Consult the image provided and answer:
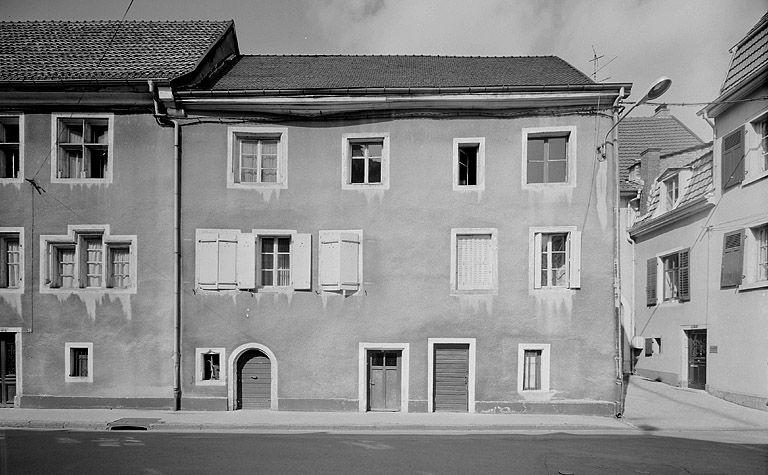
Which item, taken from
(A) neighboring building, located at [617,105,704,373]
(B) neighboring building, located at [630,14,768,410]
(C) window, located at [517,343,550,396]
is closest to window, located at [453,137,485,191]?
(C) window, located at [517,343,550,396]

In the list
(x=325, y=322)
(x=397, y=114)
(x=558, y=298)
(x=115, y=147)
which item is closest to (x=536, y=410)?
(x=558, y=298)

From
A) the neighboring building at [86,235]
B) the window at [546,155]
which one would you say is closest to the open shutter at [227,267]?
the neighboring building at [86,235]

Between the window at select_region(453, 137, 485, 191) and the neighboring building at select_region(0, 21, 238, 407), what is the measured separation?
7.58m

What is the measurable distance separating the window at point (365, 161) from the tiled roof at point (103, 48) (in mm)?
4917

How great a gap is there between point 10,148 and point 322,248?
9.17m

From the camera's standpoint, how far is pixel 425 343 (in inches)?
631

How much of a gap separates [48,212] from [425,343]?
10747mm

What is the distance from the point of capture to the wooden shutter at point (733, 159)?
17453 millimetres

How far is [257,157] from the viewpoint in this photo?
16.8 m

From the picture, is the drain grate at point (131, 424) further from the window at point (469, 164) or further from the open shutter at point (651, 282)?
the open shutter at point (651, 282)

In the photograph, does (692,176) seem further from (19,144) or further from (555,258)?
(19,144)

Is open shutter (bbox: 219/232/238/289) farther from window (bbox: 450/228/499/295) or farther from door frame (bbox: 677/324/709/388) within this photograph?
door frame (bbox: 677/324/709/388)

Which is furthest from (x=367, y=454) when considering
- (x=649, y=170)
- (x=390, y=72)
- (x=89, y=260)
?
(x=649, y=170)

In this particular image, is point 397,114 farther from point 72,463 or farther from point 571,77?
point 72,463
